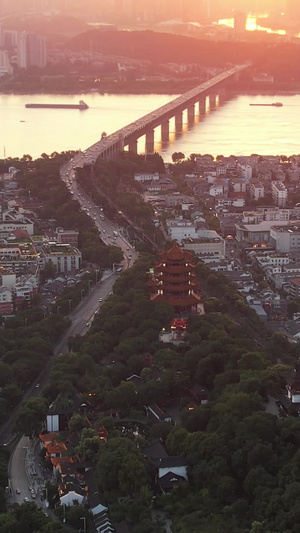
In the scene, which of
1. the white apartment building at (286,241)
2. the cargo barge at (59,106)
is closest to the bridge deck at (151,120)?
the cargo barge at (59,106)

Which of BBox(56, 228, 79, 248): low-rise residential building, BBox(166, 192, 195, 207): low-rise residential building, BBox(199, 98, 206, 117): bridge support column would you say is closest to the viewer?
BBox(56, 228, 79, 248): low-rise residential building

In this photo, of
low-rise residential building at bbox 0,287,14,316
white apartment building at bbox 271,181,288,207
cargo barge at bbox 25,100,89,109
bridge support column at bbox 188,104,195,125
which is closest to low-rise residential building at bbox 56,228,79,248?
low-rise residential building at bbox 0,287,14,316

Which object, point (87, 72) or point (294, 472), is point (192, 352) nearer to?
point (294, 472)

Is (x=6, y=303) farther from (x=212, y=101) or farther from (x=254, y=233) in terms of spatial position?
(x=212, y=101)

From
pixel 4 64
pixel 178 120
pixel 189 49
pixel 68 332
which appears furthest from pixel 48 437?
pixel 189 49

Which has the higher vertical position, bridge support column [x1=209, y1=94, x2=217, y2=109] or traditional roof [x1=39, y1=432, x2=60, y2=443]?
traditional roof [x1=39, y1=432, x2=60, y2=443]

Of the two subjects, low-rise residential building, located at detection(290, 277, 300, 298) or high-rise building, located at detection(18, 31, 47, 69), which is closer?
low-rise residential building, located at detection(290, 277, 300, 298)

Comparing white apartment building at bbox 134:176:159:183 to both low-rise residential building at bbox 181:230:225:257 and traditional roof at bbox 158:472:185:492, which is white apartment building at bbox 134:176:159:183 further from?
traditional roof at bbox 158:472:185:492

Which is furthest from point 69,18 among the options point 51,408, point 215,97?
point 51,408
